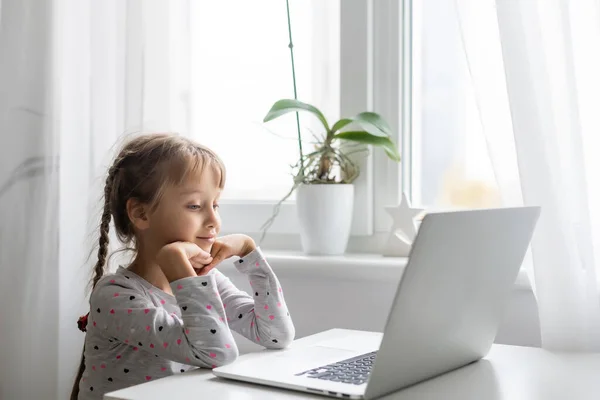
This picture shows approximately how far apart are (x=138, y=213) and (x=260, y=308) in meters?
0.27

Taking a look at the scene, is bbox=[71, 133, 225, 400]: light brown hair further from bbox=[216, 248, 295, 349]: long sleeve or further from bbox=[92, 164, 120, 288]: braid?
bbox=[216, 248, 295, 349]: long sleeve

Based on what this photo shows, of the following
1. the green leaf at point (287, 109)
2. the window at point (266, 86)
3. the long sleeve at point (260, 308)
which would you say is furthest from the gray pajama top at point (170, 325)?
the window at point (266, 86)

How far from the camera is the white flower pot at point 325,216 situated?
1.76 metres

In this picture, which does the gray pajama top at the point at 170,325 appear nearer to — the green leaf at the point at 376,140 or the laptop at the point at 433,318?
the laptop at the point at 433,318

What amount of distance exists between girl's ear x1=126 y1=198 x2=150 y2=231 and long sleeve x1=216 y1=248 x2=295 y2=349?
176 millimetres

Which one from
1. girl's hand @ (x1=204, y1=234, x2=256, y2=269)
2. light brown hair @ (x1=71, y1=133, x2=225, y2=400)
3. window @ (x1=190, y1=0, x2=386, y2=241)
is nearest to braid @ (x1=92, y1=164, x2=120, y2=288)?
light brown hair @ (x1=71, y1=133, x2=225, y2=400)

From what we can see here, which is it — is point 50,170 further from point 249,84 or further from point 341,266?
point 341,266

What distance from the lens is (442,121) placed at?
1.81 m

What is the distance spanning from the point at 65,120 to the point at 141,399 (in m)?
1.08

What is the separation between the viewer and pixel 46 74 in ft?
6.05

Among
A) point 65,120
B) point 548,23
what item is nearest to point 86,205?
point 65,120

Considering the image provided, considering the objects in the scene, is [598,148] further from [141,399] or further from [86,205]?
[86,205]

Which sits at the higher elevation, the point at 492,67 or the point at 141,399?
the point at 492,67

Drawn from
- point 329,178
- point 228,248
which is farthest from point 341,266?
point 228,248
